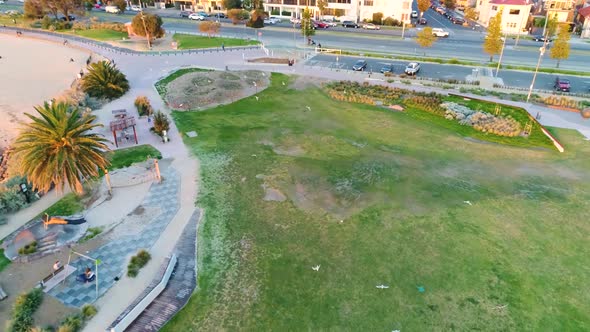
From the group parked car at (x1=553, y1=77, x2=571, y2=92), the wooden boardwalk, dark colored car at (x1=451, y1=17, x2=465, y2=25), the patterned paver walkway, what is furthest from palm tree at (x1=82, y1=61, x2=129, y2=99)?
dark colored car at (x1=451, y1=17, x2=465, y2=25)

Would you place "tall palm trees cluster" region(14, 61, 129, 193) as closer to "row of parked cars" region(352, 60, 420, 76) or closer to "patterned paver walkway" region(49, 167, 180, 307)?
"patterned paver walkway" region(49, 167, 180, 307)

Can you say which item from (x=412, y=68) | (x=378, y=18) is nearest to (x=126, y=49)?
(x=412, y=68)

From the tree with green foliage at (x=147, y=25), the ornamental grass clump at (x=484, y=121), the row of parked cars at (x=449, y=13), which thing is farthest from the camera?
the row of parked cars at (x=449, y=13)

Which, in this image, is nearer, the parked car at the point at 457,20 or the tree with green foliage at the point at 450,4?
the parked car at the point at 457,20

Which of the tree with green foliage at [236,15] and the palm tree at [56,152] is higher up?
the tree with green foliage at [236,15]

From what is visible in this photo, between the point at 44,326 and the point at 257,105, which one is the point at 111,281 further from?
the point at 257,105

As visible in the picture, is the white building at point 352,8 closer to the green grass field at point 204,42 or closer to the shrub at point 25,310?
the green grass field at point 204,42

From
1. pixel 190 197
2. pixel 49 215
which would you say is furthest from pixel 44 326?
pixel 190 197

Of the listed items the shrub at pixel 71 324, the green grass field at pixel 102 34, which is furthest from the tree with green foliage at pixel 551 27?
the shrub at pixel 71 324
